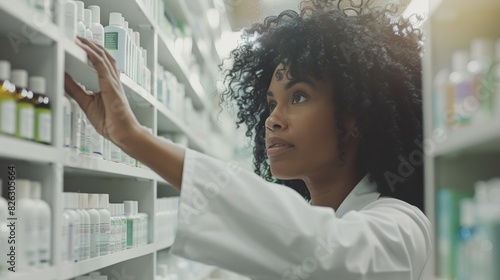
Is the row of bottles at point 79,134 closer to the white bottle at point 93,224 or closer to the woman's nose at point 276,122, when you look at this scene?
the white bottle at point 93,224

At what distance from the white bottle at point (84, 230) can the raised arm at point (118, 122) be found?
0.28m

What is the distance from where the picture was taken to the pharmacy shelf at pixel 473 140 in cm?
129

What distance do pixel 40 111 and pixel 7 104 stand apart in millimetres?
153

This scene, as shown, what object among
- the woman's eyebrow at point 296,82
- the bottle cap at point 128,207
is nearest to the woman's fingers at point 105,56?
the woman's eyebrow at point 296,82

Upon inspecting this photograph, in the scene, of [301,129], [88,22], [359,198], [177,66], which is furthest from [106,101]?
[177,66]

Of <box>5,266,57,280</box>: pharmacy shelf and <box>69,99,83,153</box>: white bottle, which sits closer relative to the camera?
<box>5,266,57,280</box>: pharmacy shelf

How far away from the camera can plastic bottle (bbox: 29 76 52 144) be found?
1.41 metres

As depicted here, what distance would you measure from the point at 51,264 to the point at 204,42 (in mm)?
4171

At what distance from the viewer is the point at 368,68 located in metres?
1.92

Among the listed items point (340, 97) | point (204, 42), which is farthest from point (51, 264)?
point (204, 42)

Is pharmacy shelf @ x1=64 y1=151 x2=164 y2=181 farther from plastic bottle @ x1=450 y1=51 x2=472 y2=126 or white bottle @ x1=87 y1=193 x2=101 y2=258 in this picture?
plastic bottle @ x1=450 y1=51 x2=472 y2=126

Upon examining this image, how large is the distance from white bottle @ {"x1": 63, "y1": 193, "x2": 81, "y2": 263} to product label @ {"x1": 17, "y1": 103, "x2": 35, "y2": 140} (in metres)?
0.34

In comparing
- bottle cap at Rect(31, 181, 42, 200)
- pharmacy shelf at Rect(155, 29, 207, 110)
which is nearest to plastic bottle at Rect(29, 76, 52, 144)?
bottle cap at Rect(31, 181, 42, 200)

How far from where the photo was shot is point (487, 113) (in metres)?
1.46
